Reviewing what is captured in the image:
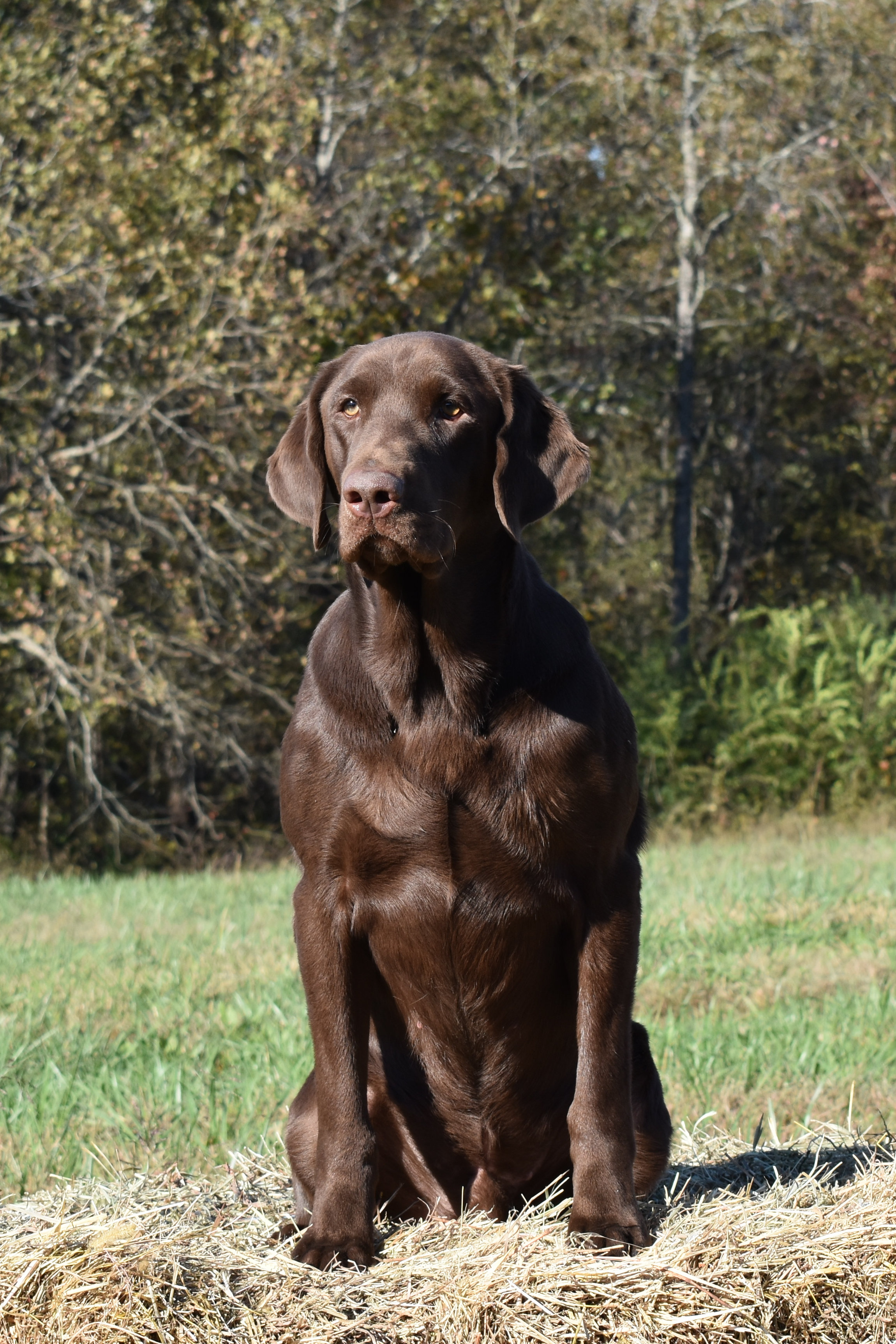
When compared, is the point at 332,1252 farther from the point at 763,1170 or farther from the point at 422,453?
the point at 422,453

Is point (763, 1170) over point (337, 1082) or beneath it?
beneath

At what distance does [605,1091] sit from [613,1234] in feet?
0.84

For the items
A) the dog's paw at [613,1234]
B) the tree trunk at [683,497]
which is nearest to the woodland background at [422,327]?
the tree trunk at [683,497]

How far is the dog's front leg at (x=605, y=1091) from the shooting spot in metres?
2.66

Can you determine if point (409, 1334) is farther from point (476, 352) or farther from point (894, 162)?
point (894, 162)

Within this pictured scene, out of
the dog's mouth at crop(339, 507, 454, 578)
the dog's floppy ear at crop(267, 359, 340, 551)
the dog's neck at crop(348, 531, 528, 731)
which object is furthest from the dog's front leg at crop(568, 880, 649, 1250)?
the dog's floppy ear at crop(267, 359, 340, 551)

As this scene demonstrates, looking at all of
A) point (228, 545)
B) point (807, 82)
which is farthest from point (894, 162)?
point (228, 545)

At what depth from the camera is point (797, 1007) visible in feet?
17.7

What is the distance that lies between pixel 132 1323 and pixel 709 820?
10.5m

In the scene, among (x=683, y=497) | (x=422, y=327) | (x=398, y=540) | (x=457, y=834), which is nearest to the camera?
(x=398, y=540)

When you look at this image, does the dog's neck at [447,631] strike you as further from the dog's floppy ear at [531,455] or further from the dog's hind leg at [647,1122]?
the dog's hind leg at [647,1122]

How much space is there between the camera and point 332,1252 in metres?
2.61

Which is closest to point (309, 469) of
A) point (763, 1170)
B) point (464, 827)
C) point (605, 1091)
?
point (464, 827)

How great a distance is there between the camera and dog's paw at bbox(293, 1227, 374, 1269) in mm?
2590
